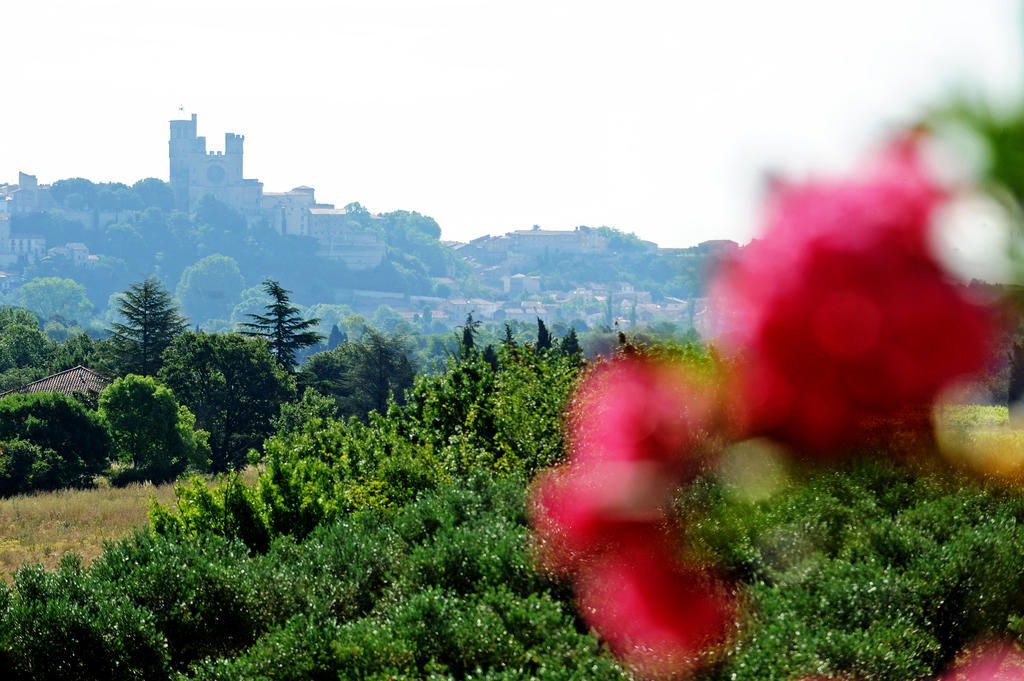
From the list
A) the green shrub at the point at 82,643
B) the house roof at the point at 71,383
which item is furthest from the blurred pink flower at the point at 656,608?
the house roof at the point at 71,383

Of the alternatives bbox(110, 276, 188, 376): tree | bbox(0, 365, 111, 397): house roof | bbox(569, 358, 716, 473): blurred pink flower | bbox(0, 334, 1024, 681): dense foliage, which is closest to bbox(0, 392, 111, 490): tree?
bbox(0, 365, 111, 397): house roof

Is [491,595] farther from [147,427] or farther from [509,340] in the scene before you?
[147,427]

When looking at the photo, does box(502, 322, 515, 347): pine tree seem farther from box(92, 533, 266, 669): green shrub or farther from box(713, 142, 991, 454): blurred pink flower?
box(713, 142, 991, 454): blurred pink flower

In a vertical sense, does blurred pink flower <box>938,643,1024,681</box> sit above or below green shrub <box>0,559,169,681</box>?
above

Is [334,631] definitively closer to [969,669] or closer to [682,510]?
[682,510]

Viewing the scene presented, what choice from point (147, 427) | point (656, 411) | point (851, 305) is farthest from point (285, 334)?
point (851, 305)

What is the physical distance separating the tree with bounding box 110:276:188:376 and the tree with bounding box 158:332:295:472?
239 inches

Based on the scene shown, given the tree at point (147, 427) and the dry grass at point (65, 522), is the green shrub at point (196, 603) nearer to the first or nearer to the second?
the dry grass at point (65, 522)

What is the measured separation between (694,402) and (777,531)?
462 centimetres

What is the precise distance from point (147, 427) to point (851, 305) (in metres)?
41.2

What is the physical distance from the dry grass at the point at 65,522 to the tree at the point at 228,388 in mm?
12345

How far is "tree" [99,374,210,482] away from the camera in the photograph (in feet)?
128

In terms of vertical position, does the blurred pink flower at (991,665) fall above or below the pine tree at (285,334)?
above

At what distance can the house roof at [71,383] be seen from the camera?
49.5 m
